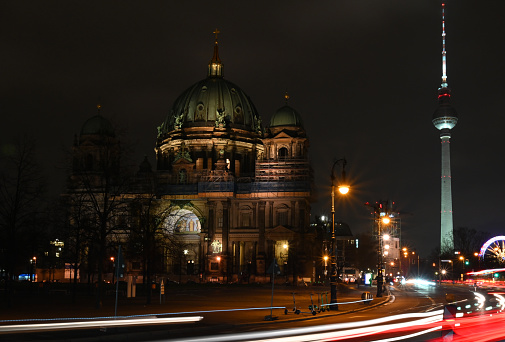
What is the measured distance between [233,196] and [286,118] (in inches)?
741

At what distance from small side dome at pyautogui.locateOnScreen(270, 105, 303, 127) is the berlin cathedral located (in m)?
0.19

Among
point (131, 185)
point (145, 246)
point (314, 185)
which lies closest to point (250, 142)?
point (314, 185)

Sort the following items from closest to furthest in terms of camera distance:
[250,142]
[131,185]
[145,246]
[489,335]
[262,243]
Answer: [489,335]
[131,185]
[145,246]
[262,243]
[250,142]

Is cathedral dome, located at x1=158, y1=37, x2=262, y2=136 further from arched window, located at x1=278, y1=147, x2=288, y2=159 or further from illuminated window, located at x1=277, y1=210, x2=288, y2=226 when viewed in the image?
illuminated window, located at x1=277, y1=210, x2=288, y2=226

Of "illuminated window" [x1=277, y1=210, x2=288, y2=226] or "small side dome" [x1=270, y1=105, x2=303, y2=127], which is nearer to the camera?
"illuminated window" [x1=277, y1=210, x2=288, y2=226]

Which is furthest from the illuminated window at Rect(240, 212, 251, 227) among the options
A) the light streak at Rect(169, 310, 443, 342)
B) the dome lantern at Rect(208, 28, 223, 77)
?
the light streak at Rect(169, 310, 443, 342)

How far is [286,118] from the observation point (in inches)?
5162

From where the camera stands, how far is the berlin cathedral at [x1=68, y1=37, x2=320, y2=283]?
388 feet

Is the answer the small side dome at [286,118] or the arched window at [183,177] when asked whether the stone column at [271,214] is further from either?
the arched window at [183,177]

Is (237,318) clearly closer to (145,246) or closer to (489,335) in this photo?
(489,335)

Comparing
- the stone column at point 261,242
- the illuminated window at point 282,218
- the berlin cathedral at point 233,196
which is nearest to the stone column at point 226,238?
the berlin cathedral at point 233,196

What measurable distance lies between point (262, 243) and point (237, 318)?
86734 mm

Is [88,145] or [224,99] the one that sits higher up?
[224,99]

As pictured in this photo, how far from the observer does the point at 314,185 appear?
12656 centimetres
